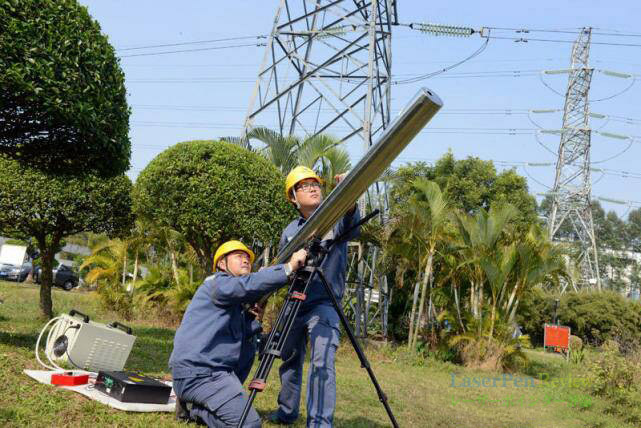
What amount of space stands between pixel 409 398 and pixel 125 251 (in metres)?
9.99

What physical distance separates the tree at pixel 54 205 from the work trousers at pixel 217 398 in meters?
6.83

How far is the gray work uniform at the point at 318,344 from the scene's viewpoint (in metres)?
4.33

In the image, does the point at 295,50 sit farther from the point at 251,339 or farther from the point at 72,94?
the point at 251,339

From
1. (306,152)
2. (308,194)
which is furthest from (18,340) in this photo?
(306,152)

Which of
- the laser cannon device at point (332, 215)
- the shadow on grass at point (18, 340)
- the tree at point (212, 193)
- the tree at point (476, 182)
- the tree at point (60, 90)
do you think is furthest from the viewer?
the tree at point (476, 182)

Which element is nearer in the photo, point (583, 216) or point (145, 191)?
point (145, 191)

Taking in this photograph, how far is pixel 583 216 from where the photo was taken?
1497 inches

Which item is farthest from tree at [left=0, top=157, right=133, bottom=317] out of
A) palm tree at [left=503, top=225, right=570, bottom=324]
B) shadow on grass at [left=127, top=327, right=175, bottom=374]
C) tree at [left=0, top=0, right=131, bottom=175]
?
palm tree at [left=503, top=225, right=570, bottom=324]

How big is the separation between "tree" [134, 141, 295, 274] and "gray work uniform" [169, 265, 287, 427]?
4.76m

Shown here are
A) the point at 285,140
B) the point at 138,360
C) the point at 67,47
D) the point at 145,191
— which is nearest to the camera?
the point at 67,47

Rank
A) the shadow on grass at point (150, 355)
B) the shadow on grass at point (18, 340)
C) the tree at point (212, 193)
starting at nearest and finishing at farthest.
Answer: the shadow on grass at point (18, 340) → the shadow on grass at point (150, 355) → the tree at point (212, 193)

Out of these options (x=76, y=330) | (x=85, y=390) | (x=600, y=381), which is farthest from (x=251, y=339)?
(x=600, y=381)

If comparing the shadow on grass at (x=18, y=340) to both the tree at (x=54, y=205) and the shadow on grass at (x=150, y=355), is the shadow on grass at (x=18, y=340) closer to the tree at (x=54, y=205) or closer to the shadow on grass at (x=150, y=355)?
the shadow on grass at (x=150, y=355)

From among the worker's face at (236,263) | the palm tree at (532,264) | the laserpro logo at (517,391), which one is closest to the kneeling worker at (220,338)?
the worker's face at (236,263)
